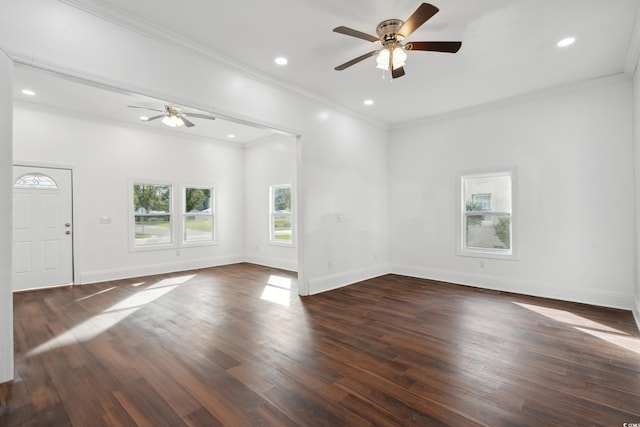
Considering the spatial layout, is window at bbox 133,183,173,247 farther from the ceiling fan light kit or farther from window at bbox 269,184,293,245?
window at bbox 269,184,293,245

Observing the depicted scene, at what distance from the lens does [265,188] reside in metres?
7.60

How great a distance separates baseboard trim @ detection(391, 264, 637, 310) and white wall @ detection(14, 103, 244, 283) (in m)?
5.11

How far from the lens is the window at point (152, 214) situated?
641 centimetres

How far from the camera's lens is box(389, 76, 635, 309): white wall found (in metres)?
4.15

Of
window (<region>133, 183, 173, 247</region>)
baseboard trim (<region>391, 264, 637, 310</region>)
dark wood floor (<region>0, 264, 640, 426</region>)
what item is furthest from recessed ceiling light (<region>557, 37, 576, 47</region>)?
window (<region>133, 183, 173, 247</region>)

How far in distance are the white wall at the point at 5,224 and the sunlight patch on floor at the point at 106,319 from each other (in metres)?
0.59

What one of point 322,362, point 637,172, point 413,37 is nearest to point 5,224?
point 322,362

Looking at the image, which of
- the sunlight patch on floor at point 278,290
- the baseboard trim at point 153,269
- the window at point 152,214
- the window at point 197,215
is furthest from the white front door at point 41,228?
the sunlight patch on floor at point 278,290

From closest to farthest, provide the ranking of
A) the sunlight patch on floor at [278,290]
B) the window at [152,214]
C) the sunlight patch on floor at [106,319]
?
the sunlight patch on floor at [106,319]
the sunlight patch on floor at [278,290]
the window at [152,214]

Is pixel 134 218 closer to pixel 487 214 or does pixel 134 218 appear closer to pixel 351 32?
pixel 351 32

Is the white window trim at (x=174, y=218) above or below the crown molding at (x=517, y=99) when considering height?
below

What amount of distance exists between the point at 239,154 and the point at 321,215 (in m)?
4.11

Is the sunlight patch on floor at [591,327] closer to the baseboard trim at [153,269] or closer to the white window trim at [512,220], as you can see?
the white window trim at [512,220]

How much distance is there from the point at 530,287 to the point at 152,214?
7.43 metres
